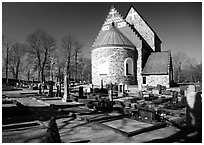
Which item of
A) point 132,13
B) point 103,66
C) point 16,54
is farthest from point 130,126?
point 16,54

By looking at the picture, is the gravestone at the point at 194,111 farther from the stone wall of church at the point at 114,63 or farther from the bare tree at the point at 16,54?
the bare tree at the point at 16,54

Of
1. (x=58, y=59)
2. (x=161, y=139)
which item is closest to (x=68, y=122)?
(x=161, y=139)

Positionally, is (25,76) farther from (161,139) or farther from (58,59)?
(161,139)

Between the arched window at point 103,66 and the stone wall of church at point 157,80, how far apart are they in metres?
4.96

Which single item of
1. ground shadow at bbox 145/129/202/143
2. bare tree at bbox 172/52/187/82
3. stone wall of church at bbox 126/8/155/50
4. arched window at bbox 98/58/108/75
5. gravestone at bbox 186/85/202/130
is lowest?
ground shadow at bbox 145/129/202/143

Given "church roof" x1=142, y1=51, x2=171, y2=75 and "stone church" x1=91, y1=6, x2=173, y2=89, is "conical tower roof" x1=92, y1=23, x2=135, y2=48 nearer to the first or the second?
"stone church" x1=91, y1=6, x2=173, y2=89

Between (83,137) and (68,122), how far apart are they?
162 centimetres

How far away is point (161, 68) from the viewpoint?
67.5 ft

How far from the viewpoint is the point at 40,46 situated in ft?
78.9

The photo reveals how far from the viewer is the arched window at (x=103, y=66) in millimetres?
20891

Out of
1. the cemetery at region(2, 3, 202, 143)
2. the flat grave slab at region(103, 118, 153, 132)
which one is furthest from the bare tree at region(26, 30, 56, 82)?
the flat grave slab at region(103, 118, 153, 132)

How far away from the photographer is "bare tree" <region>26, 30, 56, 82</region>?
22.2 metres

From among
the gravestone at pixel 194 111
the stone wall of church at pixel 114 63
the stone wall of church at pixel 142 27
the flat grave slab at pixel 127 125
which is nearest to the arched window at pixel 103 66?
the stone wall of church at pixel 114 63

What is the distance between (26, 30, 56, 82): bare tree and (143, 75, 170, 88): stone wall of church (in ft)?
44.0
